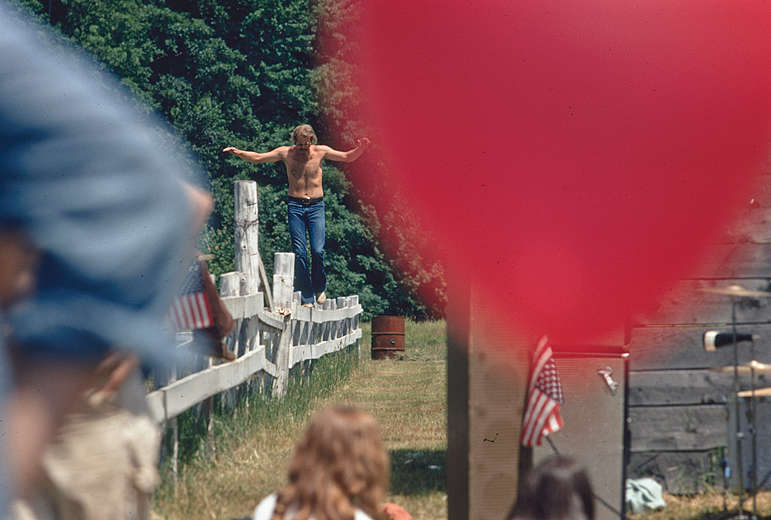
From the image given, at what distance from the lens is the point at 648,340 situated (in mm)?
7285

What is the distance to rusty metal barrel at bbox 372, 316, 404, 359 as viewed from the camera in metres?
21.6

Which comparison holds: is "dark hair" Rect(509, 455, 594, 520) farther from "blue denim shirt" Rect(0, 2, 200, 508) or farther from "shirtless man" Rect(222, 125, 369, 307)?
"shirtless man" Rect(222, 125, 369, 307)

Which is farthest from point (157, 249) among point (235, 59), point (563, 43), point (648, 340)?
point (235, 59)

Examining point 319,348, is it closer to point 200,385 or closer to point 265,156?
point 265,156

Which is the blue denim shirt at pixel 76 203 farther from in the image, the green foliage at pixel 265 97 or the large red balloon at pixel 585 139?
the green foliage at pixel 265 97

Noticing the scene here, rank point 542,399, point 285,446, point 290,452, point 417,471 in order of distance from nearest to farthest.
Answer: point 542,399 → point 417,471 → point 290,452 → point 285,446

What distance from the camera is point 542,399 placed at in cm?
576

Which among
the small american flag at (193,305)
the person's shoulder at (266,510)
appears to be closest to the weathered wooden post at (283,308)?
the small american flag at (193,305)

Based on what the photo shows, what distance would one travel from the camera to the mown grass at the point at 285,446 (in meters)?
6.65

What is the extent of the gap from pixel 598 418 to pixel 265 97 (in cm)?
3048

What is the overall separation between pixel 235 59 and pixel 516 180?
2958 centimetres

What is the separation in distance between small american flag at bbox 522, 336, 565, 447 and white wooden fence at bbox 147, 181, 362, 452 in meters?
2.00

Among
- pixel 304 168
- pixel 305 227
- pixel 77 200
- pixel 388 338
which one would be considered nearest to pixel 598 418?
pixel 77 200

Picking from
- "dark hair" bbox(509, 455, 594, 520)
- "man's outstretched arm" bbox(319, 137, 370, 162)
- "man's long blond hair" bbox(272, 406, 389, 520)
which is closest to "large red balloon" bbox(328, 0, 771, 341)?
"man's long blond hair" bbox(272, 406, 389, 520)
